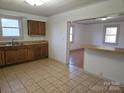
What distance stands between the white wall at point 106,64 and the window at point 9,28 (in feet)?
11.0

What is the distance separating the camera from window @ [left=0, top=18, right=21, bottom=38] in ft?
12.7

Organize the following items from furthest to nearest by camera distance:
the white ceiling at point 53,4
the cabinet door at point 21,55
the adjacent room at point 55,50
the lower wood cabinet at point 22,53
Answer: the cabinet door at point 21,55 → the lower wood cabinet at point 22,53 → the white ceiling at point 53,4 → the adjacent room at point 55,50

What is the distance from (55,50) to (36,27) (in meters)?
1.55

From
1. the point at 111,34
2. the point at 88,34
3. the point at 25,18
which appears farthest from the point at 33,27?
the point at 111,34

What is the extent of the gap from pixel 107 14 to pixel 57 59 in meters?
3.02

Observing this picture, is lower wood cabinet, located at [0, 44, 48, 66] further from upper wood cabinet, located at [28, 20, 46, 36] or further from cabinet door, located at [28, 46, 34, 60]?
upper wood cabinet, located at [28, 20, 46, 36]

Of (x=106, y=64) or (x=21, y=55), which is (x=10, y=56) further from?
(x=106, y=64)

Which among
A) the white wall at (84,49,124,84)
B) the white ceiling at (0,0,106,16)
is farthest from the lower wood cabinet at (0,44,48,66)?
the white wall at (84,49,124,84)

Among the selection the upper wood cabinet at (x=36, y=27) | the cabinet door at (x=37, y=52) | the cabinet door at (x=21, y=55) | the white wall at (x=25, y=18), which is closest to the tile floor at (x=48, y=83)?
the cabinet door at (x=21, y=55)

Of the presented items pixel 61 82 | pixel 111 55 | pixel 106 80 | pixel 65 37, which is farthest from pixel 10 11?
pixel 106 80

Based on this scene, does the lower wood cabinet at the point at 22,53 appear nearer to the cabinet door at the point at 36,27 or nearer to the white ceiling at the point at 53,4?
the cabinet door at the point at 36,27

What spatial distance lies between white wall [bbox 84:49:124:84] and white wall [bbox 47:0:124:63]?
A: 118 cm

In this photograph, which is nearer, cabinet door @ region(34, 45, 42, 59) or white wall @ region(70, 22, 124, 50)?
cabinet door @ region(34, 45, 42, 59)

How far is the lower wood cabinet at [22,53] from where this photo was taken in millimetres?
3646
